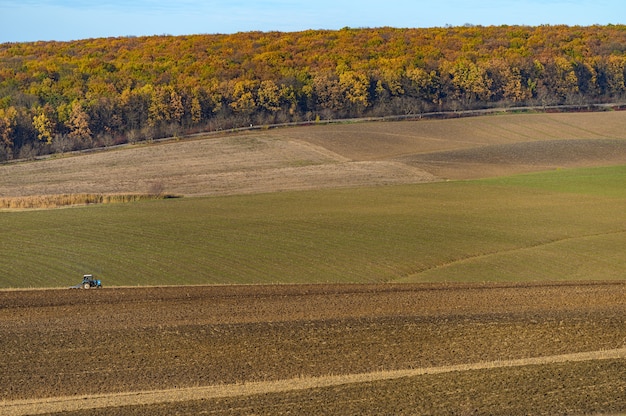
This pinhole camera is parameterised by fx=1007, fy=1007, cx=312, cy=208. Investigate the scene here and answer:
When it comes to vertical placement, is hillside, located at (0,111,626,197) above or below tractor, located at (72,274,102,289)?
below

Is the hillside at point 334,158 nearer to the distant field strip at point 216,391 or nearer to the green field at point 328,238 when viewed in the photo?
the green field at point 328,238

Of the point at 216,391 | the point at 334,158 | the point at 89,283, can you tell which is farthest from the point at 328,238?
the point at 334,158

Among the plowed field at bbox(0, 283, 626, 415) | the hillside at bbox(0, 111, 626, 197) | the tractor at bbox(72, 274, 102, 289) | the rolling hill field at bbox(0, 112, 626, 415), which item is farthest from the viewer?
the hillside at bbox(0, 111, 626, 197)

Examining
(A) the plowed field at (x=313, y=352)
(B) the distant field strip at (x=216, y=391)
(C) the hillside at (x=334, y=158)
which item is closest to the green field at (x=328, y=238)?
(A) the plowed field at (x=313, y=352)

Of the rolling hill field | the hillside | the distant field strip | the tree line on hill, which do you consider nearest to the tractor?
the rolling hill field

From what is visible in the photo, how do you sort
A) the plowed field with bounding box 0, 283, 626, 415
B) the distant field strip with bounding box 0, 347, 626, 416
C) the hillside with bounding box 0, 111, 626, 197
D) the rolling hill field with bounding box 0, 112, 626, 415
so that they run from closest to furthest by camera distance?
the distant field strip with bounding box 0, 347, 626, 416 < the plowed field with bounding box 0, 283, 626, 415 < the rolling hill field with bounding box 0, 112, 626, 415 < the hillside with bounding box 0, 111, 626, 197

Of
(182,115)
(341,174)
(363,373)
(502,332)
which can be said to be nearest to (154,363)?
(363,373)

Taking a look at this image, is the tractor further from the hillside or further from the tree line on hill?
the tree line on hill

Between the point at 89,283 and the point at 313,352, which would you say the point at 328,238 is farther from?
the point at 313,352
